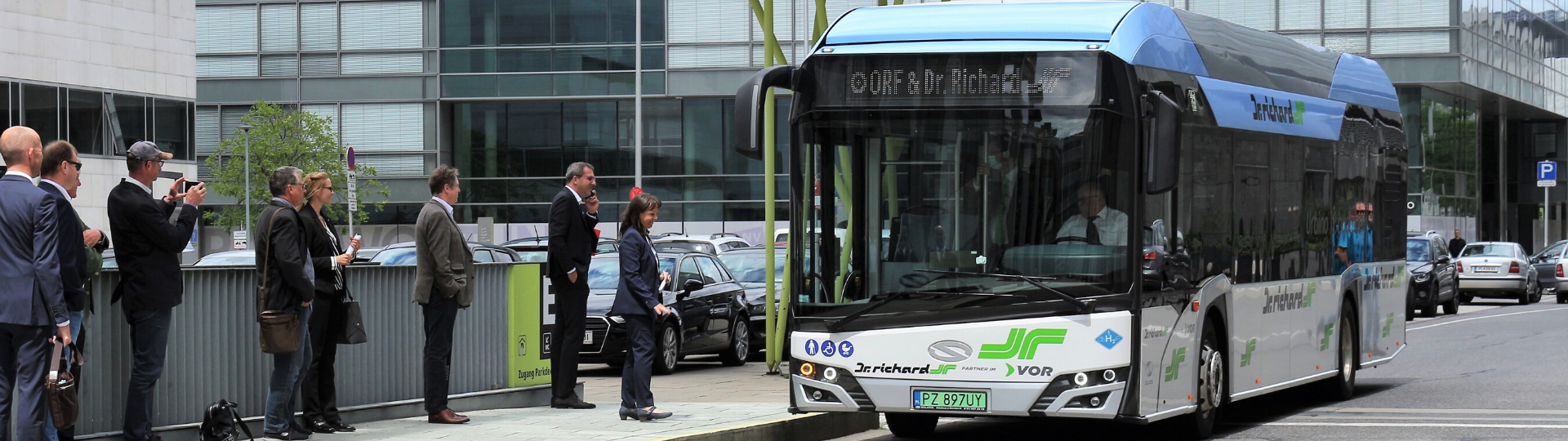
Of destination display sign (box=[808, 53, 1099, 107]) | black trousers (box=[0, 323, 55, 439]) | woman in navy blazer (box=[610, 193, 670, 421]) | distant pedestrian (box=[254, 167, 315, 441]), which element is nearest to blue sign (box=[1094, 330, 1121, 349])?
destination display sign (box=[808, 53, 1099, 107])

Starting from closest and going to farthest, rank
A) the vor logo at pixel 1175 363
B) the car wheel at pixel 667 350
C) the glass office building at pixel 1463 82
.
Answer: the vor logo at pixel 1175 363 < the car wheel at pixel 667 350 < the glass office building at pixel 1463 82

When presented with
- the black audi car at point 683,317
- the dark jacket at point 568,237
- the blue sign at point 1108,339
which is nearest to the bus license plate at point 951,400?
the blue sign at point 1108,339

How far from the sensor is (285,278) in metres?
8.79

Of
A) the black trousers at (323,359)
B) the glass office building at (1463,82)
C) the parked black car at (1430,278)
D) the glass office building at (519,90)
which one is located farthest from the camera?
the glass office building at (519,90)

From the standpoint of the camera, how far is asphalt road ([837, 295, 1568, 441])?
11.0m

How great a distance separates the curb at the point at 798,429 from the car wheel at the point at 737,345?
20.6 feet

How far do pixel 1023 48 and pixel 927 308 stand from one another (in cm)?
149

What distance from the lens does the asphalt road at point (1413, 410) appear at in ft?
36.2

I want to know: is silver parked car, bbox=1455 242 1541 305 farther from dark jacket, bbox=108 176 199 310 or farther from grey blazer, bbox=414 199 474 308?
dark jacket, bbox=108 176 199 310

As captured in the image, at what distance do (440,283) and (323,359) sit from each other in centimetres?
85

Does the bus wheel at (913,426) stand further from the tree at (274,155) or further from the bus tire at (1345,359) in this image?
the tree at (274,155)

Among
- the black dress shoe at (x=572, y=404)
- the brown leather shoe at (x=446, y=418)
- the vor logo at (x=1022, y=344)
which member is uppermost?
the vor logo at (x=1022, y=344)

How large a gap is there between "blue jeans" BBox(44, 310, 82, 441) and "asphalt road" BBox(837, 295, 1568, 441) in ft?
16.1

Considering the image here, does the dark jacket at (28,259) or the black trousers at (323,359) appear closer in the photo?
the dark jacket at (28,259)
